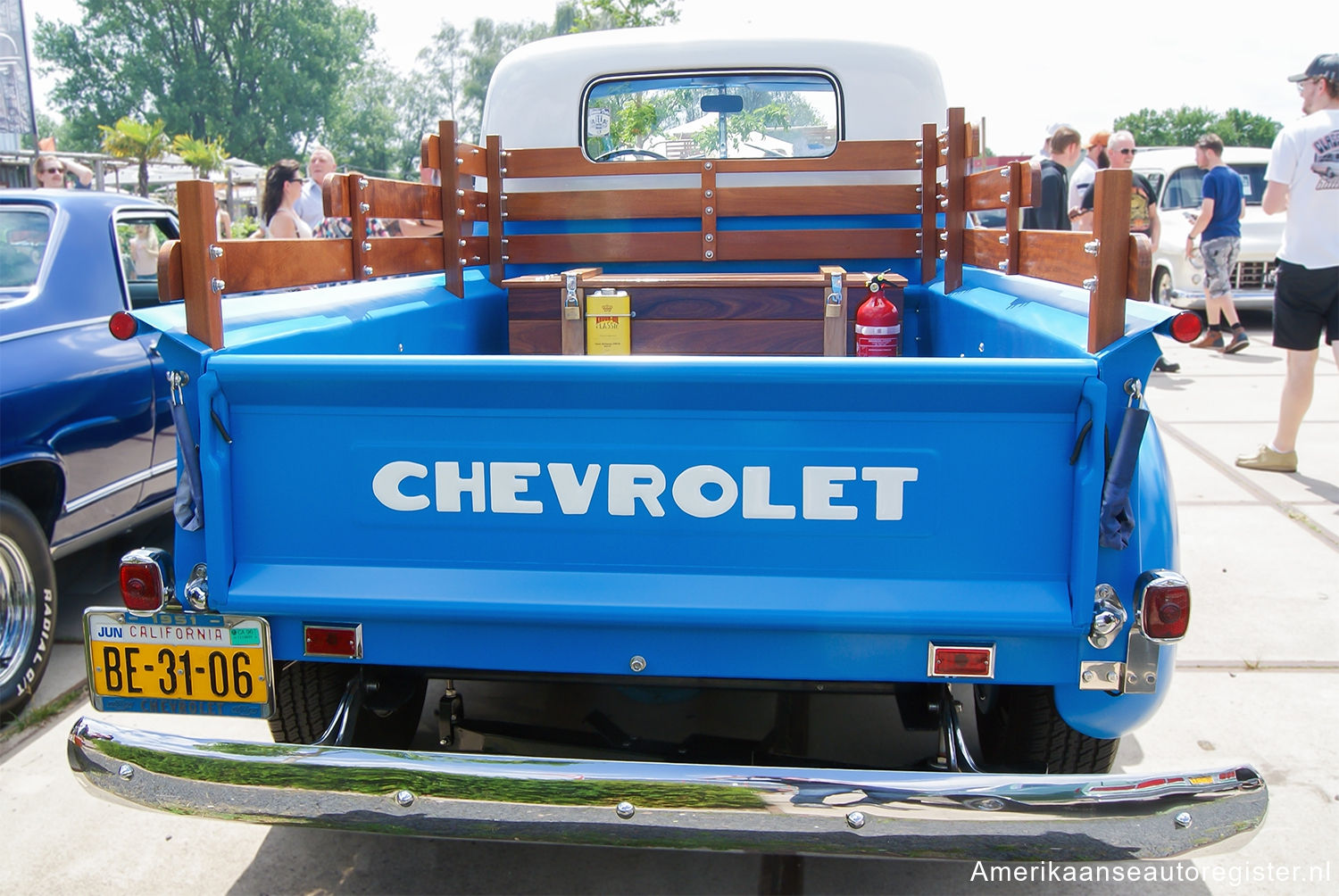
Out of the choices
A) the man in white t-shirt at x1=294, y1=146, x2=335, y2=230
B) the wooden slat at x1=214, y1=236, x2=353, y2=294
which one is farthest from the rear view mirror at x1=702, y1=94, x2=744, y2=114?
the man in white t-shirt at x1=294, y1=146, x2=335, y2=230

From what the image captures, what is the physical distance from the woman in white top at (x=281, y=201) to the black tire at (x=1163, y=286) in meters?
8.58

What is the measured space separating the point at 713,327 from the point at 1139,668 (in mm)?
1939

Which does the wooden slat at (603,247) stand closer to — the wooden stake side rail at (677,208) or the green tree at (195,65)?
the wooden stake side rail at (677,208)

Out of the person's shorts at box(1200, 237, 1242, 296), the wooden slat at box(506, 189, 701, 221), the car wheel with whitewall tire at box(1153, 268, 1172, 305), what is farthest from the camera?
the car wheel with whitewall tire at box(1153, 268, 1172, 305)

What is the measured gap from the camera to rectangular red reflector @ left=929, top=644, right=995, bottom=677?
6.28 ft

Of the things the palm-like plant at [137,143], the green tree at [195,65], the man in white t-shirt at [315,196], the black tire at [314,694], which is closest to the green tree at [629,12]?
the man in white t-shirt at [315,196]

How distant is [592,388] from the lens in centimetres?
188

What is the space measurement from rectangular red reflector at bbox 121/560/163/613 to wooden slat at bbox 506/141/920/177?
2.42 meters

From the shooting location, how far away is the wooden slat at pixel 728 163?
3895 millimetres

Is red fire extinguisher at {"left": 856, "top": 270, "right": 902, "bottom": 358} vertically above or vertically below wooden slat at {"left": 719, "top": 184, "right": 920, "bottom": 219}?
below

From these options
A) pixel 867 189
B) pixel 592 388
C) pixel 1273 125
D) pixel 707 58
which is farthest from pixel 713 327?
pixel 1273 125

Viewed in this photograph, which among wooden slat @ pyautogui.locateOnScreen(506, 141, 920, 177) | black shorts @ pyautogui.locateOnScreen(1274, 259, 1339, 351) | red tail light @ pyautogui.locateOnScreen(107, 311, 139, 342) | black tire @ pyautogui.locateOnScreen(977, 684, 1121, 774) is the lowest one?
black tire @ pyautogui.locateOnScreen(977, 684, 1121, 774)

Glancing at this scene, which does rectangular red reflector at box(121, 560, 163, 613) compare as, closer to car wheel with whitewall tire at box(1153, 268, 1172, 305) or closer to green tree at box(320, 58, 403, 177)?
car wheel with whitewall tire at box(1153, 268, 1172, 305)

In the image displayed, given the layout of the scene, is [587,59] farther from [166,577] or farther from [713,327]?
[166,577]
